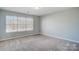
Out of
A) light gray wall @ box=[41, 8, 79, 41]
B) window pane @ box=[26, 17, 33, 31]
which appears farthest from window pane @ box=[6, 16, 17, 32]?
light gray wall @ box=[41, 8, 79, 41]

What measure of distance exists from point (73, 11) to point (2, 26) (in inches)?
213

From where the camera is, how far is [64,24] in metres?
4.74

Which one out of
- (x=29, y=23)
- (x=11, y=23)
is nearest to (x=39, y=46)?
(x=11, y=23)

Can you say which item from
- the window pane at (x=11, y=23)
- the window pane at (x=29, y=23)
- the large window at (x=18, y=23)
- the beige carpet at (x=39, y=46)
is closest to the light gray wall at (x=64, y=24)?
the beige carpet at (x=39, y=46)

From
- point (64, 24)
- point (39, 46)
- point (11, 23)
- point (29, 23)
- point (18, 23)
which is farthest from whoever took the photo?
point (29, 23)

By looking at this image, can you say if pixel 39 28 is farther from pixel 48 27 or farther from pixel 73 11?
pixel 73 11

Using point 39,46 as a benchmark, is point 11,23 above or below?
above

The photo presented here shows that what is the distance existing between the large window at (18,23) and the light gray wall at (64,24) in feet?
6.01

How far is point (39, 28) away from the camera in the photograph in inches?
289

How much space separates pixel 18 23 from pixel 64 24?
416 centimetres

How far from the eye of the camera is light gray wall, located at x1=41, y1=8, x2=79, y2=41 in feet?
13.3

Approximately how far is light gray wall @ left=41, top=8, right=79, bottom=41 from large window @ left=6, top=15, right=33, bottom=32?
1831 mm

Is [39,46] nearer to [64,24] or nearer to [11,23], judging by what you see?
[64,24]
